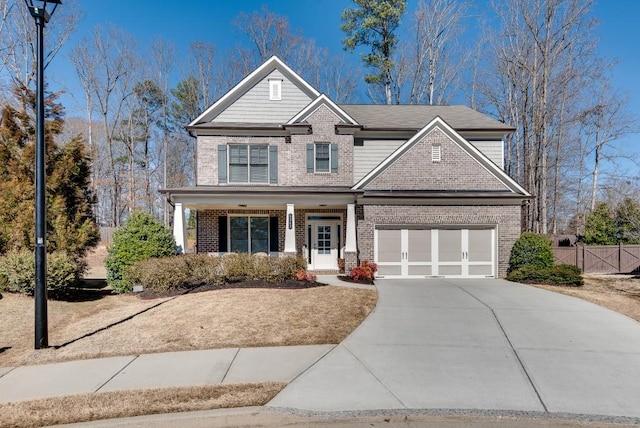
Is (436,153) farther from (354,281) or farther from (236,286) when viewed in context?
(236,286)

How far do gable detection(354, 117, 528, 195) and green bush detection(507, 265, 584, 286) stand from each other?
334 centimetres

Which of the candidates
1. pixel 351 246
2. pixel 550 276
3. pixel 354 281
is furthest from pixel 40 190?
pixel 550 276

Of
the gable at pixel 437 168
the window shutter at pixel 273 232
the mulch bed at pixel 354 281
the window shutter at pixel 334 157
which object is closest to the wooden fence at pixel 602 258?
the gable at pixel 437 168

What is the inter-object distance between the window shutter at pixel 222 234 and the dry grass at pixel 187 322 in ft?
17.8

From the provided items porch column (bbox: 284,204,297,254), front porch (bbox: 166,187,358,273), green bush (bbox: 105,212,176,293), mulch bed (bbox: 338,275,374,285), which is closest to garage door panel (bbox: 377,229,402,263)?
mulch bed (bbox: 338,275,374,285)

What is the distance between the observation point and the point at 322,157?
51.2 feet

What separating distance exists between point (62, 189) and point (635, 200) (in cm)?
2278

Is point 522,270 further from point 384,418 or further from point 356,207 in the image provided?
point 384,418

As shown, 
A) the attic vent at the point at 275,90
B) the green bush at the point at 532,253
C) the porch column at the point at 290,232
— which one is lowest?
the green bush at the point at 532,253

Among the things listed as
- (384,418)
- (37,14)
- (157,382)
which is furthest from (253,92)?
(384,418)

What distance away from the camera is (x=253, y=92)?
1652 cm

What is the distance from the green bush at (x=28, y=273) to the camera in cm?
971

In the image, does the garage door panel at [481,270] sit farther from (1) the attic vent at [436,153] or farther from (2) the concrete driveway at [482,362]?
(2) the concrete driveway at [482,362]

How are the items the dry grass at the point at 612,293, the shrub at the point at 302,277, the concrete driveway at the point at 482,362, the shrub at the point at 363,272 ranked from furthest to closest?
the shrub at the point at 363,272 → the shrub at the point at 302,277 → the dry grass at the point at 612,293 → the concrete driveway at the point at 482,362
